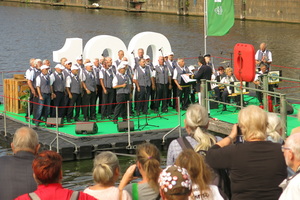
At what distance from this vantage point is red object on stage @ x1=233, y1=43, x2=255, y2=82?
52.6 ft

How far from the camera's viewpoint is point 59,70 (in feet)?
58.4

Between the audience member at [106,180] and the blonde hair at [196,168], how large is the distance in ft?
2.19

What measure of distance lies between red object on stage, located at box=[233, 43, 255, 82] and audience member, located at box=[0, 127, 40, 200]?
1016 centimetres

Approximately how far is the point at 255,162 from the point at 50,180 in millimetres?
2021

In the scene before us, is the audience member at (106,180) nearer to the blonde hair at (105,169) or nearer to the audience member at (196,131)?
the blonde hair at (105,169)

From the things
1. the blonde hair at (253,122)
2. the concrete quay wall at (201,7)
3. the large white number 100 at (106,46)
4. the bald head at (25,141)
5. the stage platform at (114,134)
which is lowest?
the stage platform at (114,134)

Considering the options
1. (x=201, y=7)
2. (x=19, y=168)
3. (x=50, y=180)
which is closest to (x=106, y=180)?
(x=50, y=180)

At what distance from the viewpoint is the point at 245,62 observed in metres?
16.2

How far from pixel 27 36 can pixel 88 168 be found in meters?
35.1

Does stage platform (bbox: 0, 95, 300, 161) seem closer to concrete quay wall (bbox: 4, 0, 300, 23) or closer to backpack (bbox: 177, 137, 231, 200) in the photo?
backpack (bbox: 177, 137, 231, 200)

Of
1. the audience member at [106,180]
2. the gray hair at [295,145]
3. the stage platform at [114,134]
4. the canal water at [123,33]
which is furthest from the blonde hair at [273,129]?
the canal water at [123,33]

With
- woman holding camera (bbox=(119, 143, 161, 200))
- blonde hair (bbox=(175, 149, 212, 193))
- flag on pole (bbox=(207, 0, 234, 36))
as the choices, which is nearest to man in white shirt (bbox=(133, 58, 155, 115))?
flag on pole (bbox=(207, 0, 234, 36))

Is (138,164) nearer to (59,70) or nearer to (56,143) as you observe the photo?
(56,143)

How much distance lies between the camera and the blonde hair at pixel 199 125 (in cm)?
695
